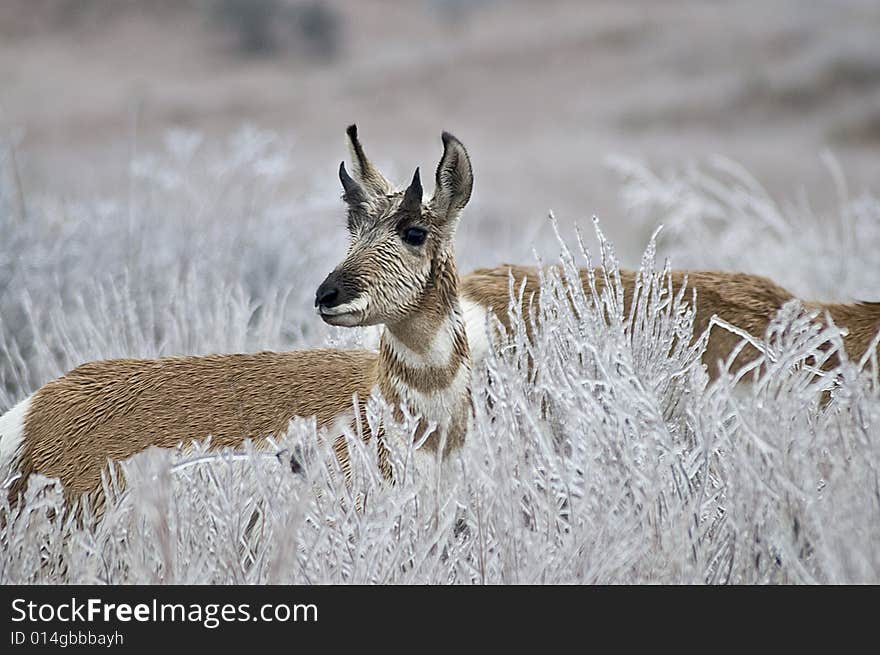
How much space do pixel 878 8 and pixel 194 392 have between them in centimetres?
3366

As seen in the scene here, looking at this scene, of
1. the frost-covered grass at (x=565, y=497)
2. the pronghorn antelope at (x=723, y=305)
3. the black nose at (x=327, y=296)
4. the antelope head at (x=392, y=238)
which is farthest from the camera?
the pronghorn antelope at (x=723, y=305)

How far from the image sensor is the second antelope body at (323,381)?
3.76 meters

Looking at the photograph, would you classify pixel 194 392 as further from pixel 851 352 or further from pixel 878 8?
pixel 878 8

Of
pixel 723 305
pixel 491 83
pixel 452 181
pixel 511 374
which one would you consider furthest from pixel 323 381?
pixel 491 83

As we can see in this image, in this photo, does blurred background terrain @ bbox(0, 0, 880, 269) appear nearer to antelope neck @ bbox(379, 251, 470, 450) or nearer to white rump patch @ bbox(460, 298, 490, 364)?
white rump patch @ bbox(460, 298, 490, 364)

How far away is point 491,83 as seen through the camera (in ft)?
108

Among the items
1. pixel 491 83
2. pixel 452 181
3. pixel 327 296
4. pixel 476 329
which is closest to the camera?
pixel 327 296

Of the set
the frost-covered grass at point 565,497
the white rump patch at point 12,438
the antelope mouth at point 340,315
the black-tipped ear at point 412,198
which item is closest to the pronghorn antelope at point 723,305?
the frost-covered grass at point 565,497

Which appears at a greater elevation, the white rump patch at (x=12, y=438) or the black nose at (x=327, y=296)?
the black nose at (x=327, y=296)

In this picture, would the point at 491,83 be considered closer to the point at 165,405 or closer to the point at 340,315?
the point at 165,405

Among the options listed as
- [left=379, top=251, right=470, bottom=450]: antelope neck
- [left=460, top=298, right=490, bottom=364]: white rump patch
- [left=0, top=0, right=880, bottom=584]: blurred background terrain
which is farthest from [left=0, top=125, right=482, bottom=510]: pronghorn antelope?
[left=460, top=298, right=490, bottom=364]: white rump patch

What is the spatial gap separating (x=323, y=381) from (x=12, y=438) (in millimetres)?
978

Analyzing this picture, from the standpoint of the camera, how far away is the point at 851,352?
4512mm

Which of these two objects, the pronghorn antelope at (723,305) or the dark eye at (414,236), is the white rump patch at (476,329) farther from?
the dark eye at (414,236)
